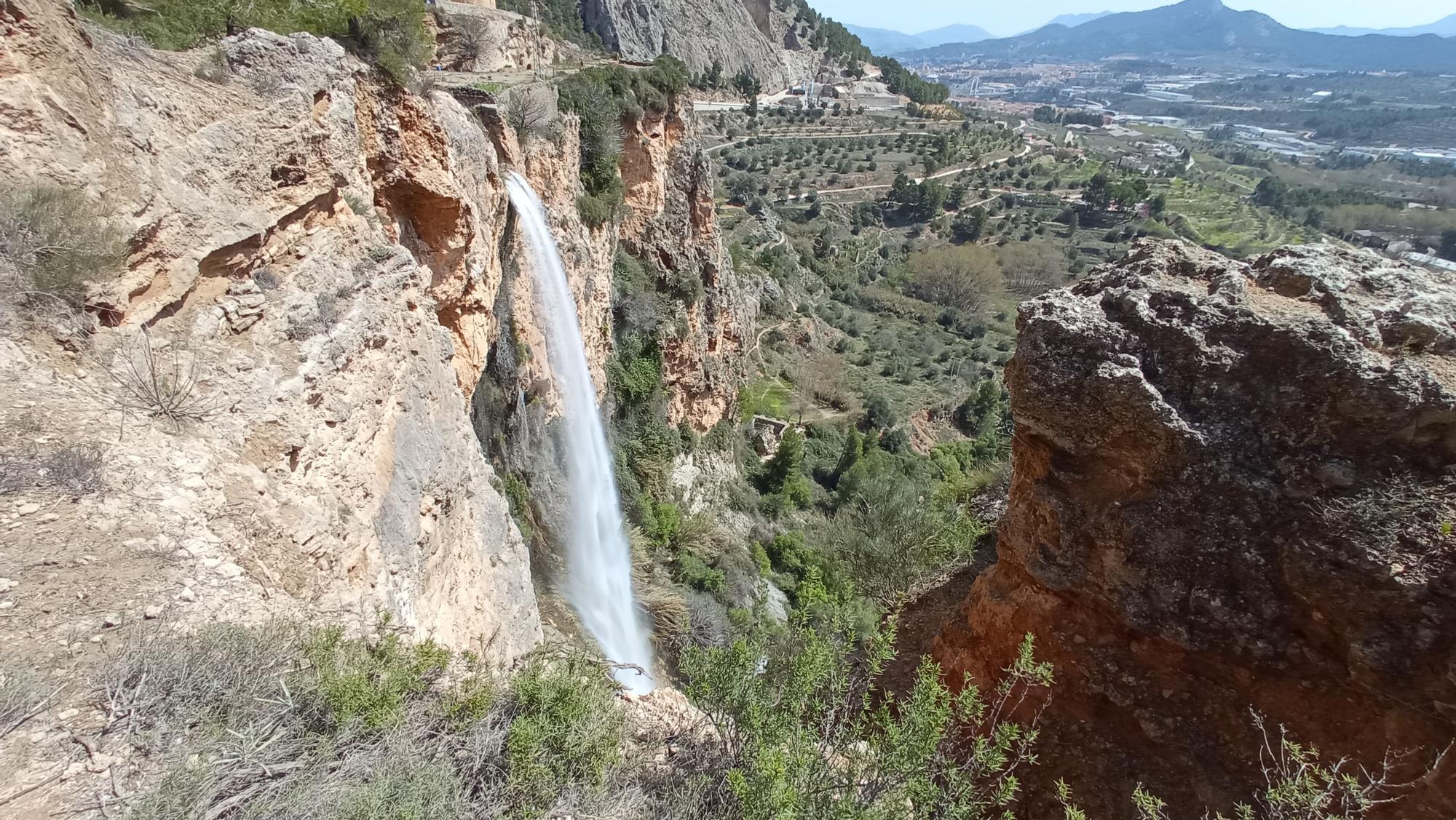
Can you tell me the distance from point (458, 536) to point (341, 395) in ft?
6.36

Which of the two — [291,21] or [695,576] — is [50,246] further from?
[695,576]

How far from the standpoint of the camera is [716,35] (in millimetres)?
84875

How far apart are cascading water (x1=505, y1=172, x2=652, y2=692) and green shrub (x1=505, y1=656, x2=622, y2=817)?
8840mm

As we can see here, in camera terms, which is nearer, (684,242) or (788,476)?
(684,242)

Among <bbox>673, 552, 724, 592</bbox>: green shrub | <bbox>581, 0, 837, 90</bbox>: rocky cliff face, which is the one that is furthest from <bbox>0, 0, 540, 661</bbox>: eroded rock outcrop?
<bbox>581, 0, 837, 90</bbox>: rocky cliff face

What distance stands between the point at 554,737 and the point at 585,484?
11.9 meters

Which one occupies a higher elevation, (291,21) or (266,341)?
(291,21)


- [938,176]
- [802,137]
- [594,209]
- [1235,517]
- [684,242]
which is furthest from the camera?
[802,137]

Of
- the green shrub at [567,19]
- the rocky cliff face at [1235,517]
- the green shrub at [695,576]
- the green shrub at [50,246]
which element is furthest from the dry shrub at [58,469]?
the green shrub at [567,19]

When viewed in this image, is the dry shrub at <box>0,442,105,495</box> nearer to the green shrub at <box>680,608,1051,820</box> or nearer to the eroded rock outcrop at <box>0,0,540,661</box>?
the eroded rock outcrop at <box>0,0,540,661</box>

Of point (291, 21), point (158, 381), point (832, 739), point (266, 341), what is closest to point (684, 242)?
point (291, 21)

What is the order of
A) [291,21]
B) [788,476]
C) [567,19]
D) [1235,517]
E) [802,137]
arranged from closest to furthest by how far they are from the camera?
[1235,517]
[291,21]
[788,476]
[567,19]
[802,137]

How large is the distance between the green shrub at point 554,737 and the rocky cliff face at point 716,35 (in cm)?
7365

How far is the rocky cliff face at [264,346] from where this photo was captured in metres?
3.88
